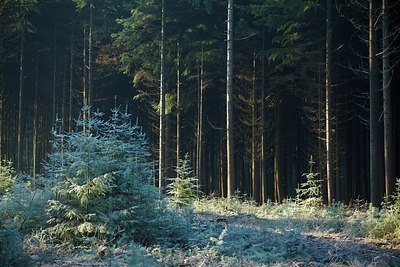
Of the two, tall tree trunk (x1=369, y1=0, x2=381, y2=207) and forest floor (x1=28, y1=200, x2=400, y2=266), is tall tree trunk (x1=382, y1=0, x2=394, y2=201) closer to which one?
tall tree trunk (x1=369, y1=0, x2=381, y2=207)

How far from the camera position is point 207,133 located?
33438 mm

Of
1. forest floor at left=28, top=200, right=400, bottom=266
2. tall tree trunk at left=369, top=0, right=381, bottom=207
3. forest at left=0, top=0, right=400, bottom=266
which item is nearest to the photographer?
forest floor at left=28, top=200, right=400, bottom=266

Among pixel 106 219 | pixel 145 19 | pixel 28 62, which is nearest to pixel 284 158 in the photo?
pixel 145 19

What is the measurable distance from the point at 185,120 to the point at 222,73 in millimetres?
6425

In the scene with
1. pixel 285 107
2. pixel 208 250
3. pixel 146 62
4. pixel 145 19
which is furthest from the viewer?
pixel 285 107

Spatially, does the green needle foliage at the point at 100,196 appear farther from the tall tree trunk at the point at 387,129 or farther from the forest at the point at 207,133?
the tall tree trunk at the point at 387,129

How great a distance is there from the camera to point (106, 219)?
874 cm

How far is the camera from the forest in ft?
28.8

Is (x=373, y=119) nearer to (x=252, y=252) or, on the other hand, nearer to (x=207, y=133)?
(x=252, y=252)

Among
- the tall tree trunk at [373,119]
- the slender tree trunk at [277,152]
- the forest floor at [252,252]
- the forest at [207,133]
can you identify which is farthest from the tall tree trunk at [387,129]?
the slender tree trunk at [277,152]

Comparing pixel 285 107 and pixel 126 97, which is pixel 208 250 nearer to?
pixel 285 107

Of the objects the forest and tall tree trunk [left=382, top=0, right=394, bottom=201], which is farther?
tall tree trunk [left=382, top=0, right=394, bottom=201]

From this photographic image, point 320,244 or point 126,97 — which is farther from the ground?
point 126,97

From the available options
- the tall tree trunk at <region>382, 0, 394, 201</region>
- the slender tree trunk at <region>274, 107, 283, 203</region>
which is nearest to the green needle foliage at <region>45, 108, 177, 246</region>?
the tall tree trunk at <region>382, 0, 394, 201</region>
